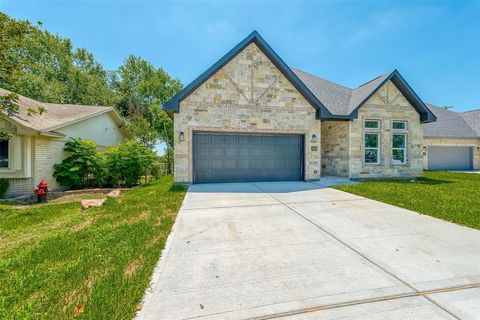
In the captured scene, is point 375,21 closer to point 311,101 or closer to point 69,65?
point 311,101

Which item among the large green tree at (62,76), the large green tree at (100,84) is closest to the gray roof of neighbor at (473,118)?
the large green tree at (100,84)

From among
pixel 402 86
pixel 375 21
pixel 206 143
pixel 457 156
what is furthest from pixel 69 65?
pixel 457 156

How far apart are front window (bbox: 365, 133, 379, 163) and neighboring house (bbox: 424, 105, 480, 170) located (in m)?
11.2

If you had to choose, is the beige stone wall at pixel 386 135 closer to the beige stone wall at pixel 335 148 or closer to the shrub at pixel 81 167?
the beige stone wall at pixel 335 148

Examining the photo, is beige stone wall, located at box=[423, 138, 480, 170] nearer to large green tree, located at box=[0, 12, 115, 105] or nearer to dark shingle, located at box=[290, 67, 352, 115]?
dark shingle, located at box=[290, 67, 352, 115]

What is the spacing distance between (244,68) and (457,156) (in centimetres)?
2231

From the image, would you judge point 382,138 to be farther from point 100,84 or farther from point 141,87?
point 100,84

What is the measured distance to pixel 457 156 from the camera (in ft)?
66.1

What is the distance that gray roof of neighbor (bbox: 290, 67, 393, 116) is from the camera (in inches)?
462

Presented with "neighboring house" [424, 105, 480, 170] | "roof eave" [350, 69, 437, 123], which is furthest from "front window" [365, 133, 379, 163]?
"neighboring house" [424, 105, 480, 170]

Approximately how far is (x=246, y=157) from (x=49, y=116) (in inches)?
432

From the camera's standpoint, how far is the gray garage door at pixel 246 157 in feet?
34.5

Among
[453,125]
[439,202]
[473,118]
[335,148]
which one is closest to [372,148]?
[335,148]

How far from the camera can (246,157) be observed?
10.8 m
